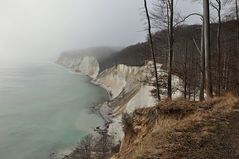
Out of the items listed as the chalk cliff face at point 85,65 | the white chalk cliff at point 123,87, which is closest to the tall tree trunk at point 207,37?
the white chalk cliff at point 123,87

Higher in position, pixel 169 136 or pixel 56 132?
pixel 169 136

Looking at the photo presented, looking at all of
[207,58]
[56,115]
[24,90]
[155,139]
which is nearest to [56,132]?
[56,115]

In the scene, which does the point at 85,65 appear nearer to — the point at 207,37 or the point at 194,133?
the point at 207,37

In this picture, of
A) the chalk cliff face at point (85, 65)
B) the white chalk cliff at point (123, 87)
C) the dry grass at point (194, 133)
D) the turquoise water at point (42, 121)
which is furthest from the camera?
the chalk cliff face at point (85, 65)

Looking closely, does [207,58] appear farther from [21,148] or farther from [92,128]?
[92,128]

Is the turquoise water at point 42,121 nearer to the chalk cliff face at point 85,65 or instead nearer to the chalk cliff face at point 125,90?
the chalk cliff face at point 125,90

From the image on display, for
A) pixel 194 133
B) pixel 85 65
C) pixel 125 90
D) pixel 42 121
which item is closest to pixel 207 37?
pixel 194 133

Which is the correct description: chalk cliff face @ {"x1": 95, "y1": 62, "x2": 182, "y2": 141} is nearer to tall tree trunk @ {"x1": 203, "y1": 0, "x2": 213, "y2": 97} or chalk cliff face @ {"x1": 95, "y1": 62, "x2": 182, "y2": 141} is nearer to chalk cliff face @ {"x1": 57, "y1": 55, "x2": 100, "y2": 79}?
tall tree trunk @ {"x1": 203, "y1": 0, "x2": 213, "y2": 97}

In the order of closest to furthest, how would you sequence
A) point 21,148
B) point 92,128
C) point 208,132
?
1. point 208,132
2. point 21,148
3. point 92,128
